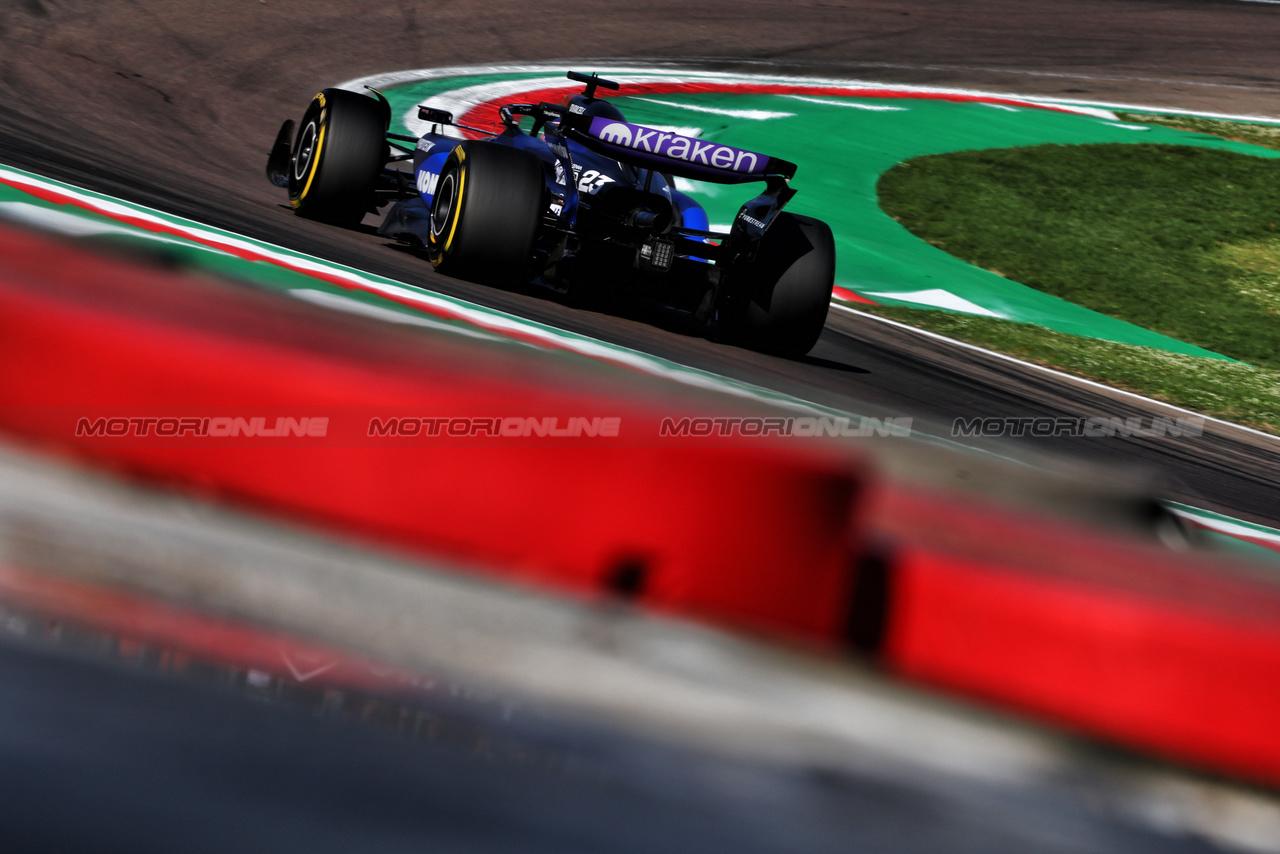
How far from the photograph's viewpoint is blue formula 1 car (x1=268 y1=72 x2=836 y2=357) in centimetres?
558

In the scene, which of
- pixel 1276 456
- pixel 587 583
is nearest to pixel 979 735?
pixel 587 583

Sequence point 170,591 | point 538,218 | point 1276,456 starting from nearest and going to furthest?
point 170,591
point 538,218
point 1276,456

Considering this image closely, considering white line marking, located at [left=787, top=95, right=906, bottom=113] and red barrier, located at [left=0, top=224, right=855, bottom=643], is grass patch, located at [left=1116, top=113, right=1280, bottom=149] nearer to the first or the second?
white line marking, located at [left=787, top=95, right=906, bottom=113]

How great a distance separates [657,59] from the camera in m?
17.1

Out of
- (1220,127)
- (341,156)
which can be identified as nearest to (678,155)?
(341,156)

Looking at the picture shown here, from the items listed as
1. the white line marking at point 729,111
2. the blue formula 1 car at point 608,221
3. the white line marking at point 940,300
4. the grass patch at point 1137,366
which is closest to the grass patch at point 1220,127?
the white line marking at point 729,111

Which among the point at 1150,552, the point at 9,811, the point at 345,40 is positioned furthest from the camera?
the point at 345,40

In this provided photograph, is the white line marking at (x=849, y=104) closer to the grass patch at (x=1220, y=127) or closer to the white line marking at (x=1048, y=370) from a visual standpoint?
the grass patch at (x=1220, y=127)

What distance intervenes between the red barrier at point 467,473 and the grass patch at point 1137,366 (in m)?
6.54

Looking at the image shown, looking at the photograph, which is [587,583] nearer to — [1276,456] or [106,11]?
[1276,456]

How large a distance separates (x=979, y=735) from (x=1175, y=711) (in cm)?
28

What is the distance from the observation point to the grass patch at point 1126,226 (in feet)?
35.1

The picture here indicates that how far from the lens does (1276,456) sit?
6.57m

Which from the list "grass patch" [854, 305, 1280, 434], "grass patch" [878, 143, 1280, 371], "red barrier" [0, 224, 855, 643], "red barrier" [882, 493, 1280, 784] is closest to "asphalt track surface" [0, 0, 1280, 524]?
"grass patch" [854, 305, 1280, 434]
